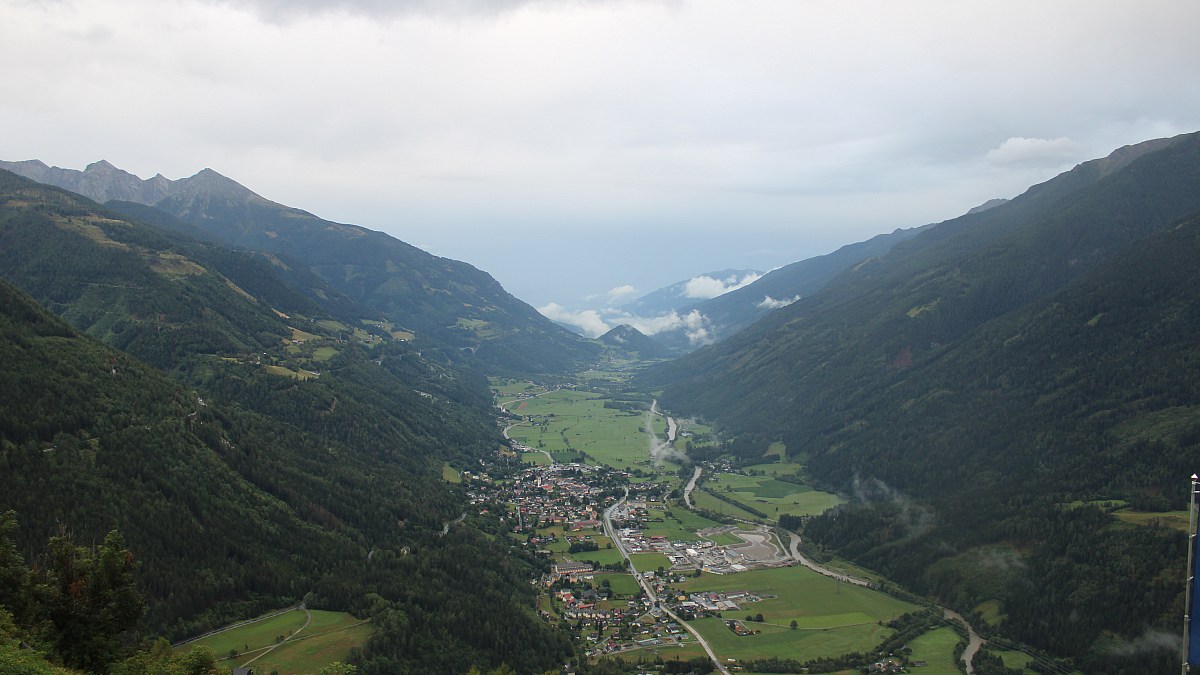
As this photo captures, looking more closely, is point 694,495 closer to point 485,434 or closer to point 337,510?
point 485,434

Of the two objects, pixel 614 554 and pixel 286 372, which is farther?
pixel 286 372

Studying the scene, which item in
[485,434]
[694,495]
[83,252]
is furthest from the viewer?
[485,434]

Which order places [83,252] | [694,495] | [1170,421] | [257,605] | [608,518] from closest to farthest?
1. [257,605]
2. [1170,421]
3. [608,518]
4. [694,495]
5. [83,252]

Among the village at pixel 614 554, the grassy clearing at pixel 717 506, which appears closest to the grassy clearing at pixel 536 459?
the village at pixel 614 554

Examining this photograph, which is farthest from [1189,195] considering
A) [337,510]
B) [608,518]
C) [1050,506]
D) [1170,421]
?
[337,510]

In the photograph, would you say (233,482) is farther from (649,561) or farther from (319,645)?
(649,561)

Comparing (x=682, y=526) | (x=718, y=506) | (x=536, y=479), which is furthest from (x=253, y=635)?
(x=718, y=506)

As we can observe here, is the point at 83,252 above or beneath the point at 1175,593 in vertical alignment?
above
